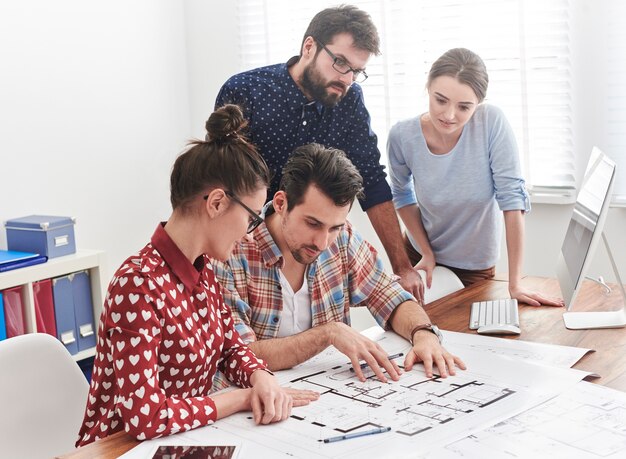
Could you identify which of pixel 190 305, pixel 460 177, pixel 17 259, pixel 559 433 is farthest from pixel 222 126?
pixel 17 259

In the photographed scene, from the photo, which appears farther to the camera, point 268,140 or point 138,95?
point 138,95

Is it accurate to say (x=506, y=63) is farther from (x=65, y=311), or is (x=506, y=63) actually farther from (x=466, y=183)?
(x=65, y=311)

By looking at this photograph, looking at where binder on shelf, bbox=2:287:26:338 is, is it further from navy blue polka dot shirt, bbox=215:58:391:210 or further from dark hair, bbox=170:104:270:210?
dark hair, bbox=170:104:270:210

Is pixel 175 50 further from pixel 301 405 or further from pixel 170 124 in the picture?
pixel 301 405

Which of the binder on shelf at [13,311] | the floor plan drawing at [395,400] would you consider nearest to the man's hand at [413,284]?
the floor plan drawing at [395,400]

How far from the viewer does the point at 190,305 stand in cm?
163

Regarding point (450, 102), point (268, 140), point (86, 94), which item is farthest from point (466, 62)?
point (86, 94)

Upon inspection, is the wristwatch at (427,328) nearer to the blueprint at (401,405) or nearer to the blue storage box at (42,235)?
the blueprint at (401,405)

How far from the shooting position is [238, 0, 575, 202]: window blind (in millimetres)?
3312

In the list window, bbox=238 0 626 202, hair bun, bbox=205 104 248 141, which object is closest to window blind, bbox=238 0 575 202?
window, bbox=238 0 626 202

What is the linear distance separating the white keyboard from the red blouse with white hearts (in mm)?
721

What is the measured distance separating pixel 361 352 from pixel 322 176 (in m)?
0.43

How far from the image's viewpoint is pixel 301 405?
1.58 metres

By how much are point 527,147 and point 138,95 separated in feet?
6.00
